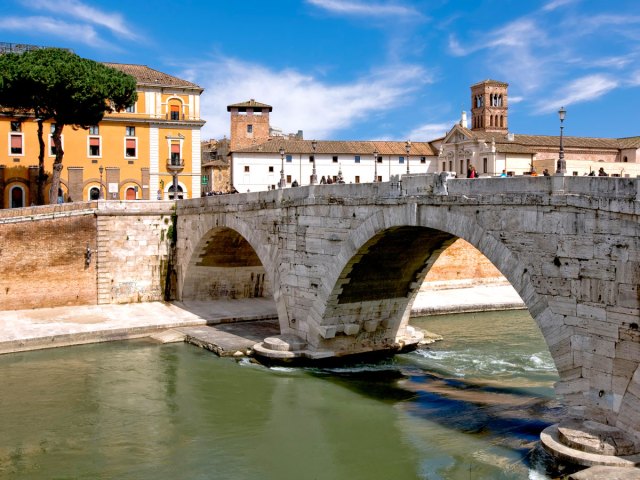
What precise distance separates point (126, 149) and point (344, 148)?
555 inches

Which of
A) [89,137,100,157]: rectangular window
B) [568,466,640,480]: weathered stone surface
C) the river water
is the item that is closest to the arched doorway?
[89,137,100,157]: rectangular window

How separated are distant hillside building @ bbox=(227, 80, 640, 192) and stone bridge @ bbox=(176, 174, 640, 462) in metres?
8.69

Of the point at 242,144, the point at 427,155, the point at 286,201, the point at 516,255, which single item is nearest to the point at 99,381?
the point at 286,201

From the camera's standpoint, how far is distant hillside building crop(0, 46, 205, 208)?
33.8 metres

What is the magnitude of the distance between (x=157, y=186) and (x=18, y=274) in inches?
528

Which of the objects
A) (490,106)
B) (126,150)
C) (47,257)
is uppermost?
(490,106)

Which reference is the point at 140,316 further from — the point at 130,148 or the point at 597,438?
the point at 597,438

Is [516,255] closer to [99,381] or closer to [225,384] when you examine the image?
[225,384]

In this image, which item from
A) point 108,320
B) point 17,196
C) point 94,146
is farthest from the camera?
point 94,146

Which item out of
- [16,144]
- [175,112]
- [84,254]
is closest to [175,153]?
[175,112]

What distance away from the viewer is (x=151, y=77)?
36750 millimetres

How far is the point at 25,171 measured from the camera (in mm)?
33906

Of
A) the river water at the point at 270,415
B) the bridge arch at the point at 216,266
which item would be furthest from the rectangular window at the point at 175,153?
the river water at the point at 270,415

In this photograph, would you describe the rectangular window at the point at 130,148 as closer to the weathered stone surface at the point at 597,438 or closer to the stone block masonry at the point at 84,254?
the stone block masonry at the point at 84,254
